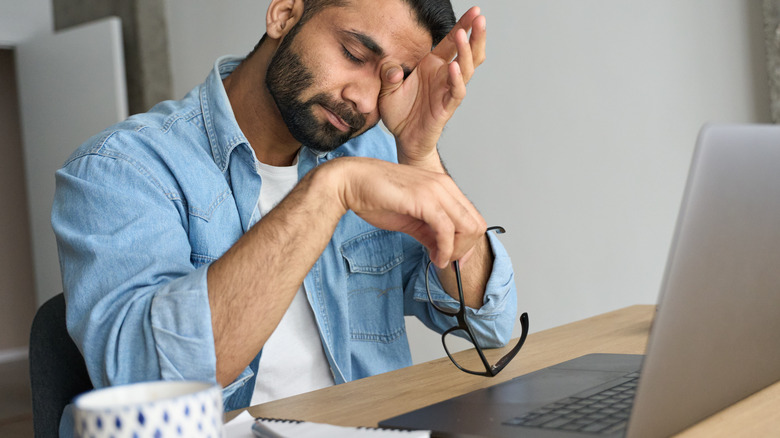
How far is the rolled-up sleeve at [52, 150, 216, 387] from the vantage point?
0.78m

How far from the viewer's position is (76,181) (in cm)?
Result: 94

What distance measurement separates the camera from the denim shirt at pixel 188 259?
79cm

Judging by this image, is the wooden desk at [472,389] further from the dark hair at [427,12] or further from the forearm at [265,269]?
the dark hair at [427,12]

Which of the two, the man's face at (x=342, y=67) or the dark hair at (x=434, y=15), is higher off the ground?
the dark hair at (x=434, y=15)

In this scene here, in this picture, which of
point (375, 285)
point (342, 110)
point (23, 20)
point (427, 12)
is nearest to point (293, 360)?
point (375, 285)

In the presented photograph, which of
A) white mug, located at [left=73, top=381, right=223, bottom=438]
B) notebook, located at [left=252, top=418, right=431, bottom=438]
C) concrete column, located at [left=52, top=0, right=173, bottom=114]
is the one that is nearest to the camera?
white mug, located at [left=73, top=381, right=223, bottom=438]

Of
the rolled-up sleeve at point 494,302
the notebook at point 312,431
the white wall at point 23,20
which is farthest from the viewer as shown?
the white wall at point 23,20

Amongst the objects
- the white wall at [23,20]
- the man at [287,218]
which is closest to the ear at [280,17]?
the man at [287,218]

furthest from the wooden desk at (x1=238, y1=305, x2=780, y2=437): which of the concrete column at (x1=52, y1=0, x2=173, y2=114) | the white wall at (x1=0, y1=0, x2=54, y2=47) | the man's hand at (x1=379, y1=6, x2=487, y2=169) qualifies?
the white wall at (x1=0, y1=0, x2=54, y2=47)

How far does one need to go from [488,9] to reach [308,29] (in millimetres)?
1635

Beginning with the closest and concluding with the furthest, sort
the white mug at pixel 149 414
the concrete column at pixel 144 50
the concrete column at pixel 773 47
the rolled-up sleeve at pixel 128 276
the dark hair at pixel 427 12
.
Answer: the white mug at pixel 149 414
the rolled-up sleeve at pixel 128 276
the dark hair at pixel 427 12
the concrete column at pixel 773 47
the concrete column at pixel 144 50

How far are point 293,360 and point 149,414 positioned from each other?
805 mm

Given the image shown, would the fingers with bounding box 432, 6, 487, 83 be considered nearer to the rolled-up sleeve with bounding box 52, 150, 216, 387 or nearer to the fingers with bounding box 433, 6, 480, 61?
the fingers with bounding box 433, 6, 480, 61

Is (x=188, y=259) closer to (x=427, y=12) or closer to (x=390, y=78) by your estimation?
(x=390, y=78)
